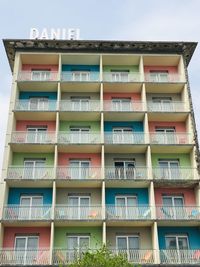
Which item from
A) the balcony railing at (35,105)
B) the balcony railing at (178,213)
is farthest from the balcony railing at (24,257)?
the balcony railing at (35,105)

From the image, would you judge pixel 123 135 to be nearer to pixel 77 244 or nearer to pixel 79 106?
pixel 79 106

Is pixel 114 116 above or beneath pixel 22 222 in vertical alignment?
above

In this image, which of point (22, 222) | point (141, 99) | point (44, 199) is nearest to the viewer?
point (22, 222)

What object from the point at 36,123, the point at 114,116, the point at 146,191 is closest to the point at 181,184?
the point at 146,191

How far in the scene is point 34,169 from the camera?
31.1m

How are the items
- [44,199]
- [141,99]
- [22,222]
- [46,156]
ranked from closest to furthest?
1. [22,222]
2. [44,199]
3. [46,156]
4. [141,99]

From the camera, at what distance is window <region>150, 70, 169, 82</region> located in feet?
119

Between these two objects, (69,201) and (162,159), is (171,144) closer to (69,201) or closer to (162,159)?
(162,159)

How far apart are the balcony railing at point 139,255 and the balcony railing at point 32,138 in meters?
9.43

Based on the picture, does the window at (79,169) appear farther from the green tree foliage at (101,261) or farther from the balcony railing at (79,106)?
the green tree foliage at (101,261)

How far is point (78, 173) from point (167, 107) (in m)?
9.21

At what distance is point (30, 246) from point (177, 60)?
63.4 feet

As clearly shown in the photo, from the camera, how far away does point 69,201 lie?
30.3m

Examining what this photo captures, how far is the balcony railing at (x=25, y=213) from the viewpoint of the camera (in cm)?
2831
